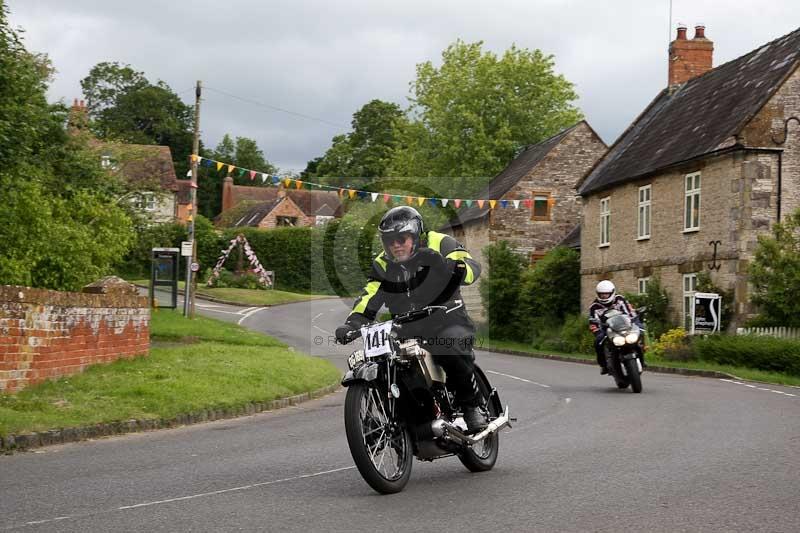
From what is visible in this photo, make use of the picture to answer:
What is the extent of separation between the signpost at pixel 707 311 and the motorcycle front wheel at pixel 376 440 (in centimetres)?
2264

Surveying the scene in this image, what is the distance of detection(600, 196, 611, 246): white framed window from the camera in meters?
38.5

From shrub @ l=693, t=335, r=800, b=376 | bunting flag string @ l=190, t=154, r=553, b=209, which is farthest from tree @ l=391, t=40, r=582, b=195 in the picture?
shrub @ l=693, t=335, r=800, b=376

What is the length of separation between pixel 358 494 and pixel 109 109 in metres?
96.1

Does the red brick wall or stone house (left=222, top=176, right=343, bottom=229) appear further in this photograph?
stone house (left=222, top=176, right=343, bottom=229)

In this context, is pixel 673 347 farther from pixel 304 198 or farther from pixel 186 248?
pixel 304 198

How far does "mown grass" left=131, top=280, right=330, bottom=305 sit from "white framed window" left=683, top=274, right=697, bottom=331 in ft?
90.9

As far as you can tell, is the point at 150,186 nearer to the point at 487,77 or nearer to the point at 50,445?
the point at 487,77

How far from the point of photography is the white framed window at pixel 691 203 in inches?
1241

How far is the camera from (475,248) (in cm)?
5438

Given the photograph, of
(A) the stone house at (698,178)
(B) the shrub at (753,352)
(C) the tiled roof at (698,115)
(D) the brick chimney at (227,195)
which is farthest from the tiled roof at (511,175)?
(D) the brick chimney at (227,195)

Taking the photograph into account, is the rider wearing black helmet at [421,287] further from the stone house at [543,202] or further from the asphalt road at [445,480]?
the stone house at [543,202]

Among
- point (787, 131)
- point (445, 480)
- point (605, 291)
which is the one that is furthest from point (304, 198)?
point (445, 480)

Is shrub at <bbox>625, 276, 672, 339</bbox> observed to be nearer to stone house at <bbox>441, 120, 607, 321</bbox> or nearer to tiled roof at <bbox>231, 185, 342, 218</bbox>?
stone house at <bbox>441, 120, 607, 321</bbox>

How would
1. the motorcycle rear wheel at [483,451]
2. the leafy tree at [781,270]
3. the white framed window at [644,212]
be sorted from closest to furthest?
the motorcycle rear wheel at [483,451] < the leafy tree at [781,270] < the white framed window at [644,212]
